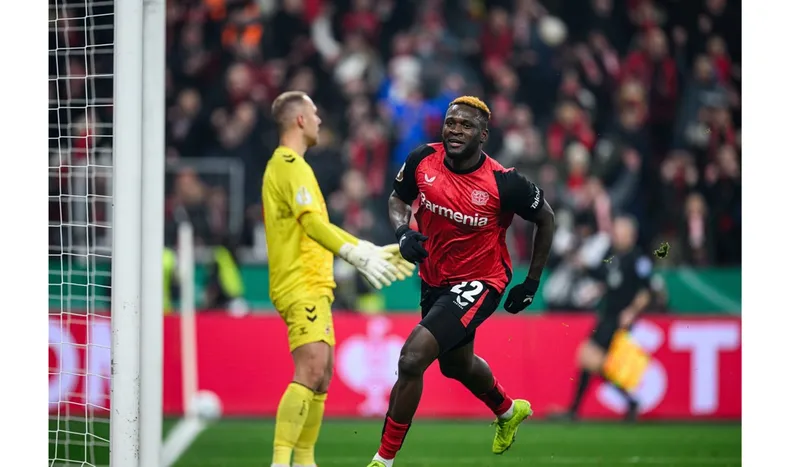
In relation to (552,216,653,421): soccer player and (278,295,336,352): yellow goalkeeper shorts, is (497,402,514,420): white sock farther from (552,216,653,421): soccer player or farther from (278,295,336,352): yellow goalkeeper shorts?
(552,216,653,421): soccer player

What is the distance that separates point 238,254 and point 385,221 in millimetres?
1555

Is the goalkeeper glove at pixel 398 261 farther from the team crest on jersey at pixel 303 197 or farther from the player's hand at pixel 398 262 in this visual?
the team crest on jersey at pixel 303 197

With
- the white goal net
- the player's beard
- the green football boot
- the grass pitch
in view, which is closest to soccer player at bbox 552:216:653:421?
the grass pitch

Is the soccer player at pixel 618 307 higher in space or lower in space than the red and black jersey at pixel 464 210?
lower

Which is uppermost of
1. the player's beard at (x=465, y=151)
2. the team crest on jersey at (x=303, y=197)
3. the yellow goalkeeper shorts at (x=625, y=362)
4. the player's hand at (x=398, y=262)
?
the player's beard at (x=465, y=151)

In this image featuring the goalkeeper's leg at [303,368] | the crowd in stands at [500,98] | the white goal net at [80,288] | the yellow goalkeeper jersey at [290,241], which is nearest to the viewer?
the goalkeeper's leg at [303,368]

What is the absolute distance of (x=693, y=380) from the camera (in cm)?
1029

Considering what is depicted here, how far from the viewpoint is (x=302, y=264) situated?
6488 mm

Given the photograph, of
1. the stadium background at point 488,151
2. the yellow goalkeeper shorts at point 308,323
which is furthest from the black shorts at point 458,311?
the stadium background at point 488,151

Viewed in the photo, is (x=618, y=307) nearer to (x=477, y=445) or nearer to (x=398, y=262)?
(x=477, y=445)

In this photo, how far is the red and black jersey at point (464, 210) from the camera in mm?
6215

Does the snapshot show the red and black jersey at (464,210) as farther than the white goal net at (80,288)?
No
